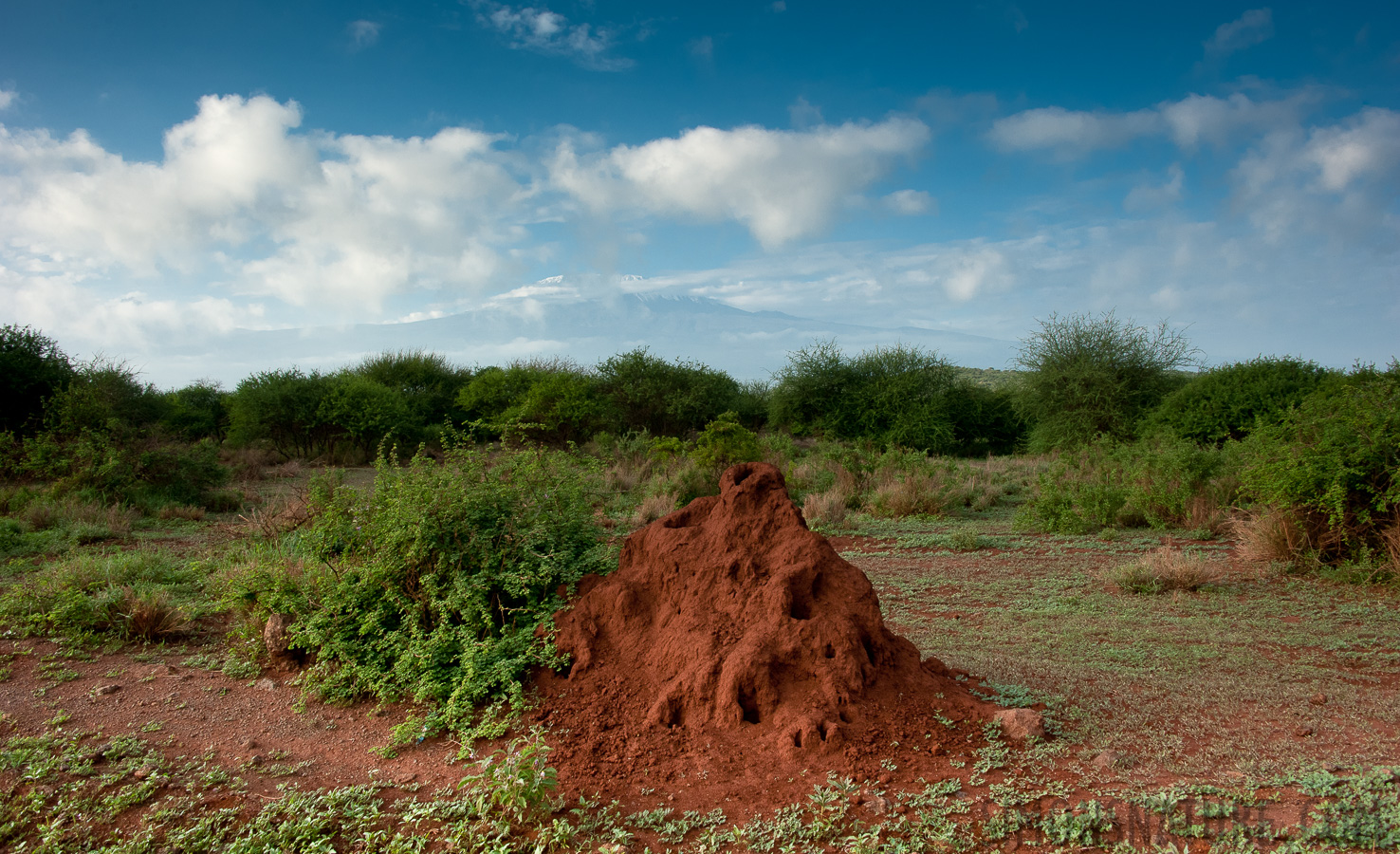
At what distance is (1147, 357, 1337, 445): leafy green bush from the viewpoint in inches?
758

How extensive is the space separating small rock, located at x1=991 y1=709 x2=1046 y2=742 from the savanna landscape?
0.03 metres

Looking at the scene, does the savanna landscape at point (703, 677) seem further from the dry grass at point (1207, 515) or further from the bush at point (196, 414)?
the bush at point (196, 414)

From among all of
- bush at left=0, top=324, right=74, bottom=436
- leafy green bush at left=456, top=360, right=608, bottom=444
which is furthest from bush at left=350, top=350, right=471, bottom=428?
bush at left=0, top=324, right=74, bottom=436

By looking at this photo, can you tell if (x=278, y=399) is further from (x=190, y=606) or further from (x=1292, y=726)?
(x=1292, y=726)

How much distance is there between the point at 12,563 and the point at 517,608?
7536 millimetres

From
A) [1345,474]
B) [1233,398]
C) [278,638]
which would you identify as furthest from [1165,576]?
[1233,398]

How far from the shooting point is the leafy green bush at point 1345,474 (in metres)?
7.13

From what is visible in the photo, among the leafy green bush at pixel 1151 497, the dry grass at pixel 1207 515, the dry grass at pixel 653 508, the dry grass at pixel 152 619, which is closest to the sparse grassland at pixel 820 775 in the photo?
the dry grass at pixel 152 619

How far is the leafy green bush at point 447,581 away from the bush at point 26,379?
14.6m

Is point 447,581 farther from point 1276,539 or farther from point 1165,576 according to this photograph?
point 1276,539

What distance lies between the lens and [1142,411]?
2419 cm

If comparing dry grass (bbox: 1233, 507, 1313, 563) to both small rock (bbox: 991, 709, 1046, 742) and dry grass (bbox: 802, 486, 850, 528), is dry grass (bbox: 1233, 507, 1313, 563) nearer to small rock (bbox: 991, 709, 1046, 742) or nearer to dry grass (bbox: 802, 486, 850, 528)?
dry grass (bbox: 802, 486, 850, 528)

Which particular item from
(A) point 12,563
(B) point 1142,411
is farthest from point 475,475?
(B) point 1142,411

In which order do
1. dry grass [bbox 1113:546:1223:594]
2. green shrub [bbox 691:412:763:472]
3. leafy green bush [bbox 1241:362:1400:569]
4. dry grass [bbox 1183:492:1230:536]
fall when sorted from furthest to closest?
green shrub [bbox 691:412:763:472], dry grass [bbox 1183:492:1230:536], dry grass [bbox 1113:546:1223:594], leafy green bush [bbox 1241:362:1400:569]
